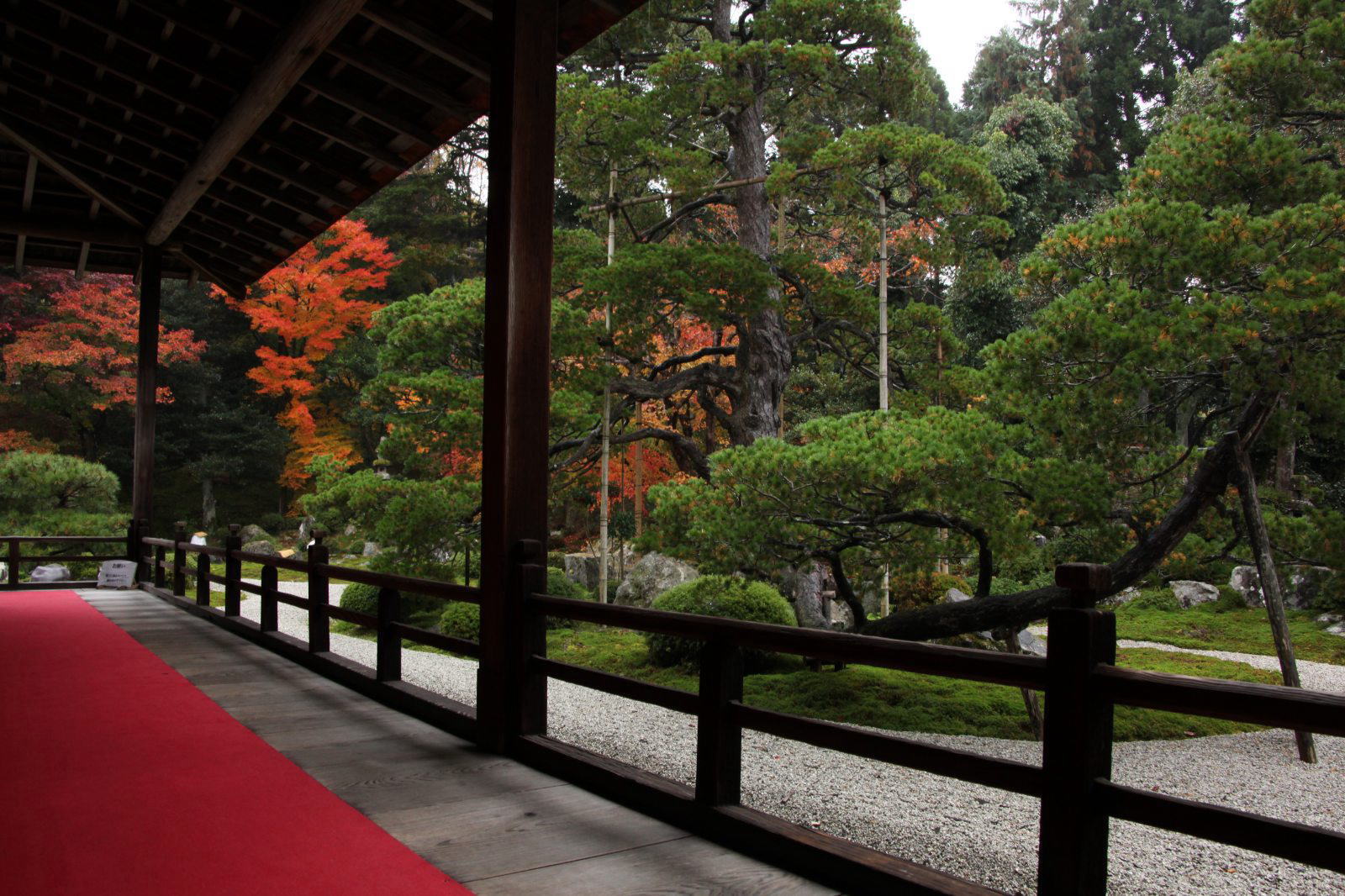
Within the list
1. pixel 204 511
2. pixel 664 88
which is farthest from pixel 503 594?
pixel 204 511

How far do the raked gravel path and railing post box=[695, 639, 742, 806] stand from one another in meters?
1.67

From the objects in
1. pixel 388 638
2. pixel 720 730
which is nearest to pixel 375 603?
pixel 388 638

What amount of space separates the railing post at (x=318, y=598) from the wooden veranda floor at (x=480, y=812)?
2.37 feet

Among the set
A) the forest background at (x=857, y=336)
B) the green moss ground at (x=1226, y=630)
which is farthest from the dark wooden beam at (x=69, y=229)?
the green moss ground at (x=1226, y=630)

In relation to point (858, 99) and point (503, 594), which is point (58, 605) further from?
point (858, 99)

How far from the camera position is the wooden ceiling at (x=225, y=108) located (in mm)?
4379

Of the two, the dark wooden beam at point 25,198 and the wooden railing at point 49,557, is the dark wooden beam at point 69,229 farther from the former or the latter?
the wooden railing at point 49,557

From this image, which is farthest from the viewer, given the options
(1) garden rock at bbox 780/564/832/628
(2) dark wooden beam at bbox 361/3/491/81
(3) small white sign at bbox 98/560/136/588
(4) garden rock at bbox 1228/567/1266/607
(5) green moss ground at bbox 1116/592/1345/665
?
(4) garden rock at bbox 1228/567/1266/607

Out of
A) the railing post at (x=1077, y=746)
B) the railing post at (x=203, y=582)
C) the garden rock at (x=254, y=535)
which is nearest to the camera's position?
the railing post at (x=1077, y=746)

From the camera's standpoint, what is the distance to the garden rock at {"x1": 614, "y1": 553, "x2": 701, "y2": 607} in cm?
1169

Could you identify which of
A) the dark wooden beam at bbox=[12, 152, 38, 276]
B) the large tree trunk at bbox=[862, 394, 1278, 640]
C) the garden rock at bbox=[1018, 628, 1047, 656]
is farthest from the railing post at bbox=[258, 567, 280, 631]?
the garden rock at bbox=[1018, 628, 1047, 656]

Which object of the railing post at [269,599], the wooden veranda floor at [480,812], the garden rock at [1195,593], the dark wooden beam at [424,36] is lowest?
the garden rock at [1195,593]

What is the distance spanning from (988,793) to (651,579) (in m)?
6.86

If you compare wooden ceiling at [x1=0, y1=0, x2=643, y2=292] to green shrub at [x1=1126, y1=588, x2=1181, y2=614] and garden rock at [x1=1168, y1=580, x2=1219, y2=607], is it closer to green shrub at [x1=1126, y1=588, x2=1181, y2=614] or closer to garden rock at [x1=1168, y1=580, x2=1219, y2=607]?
green shrub at [x1=1126, y1=588, x2=1181, y2=614]
